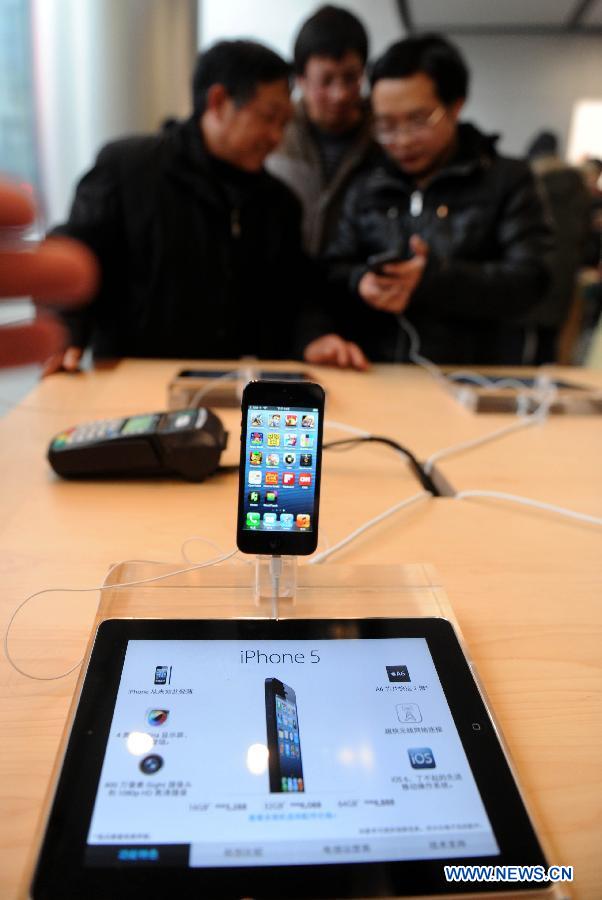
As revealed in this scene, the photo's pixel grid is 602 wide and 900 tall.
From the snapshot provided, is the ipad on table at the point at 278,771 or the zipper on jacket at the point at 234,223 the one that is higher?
the zipper on jacket at the point at 234,223

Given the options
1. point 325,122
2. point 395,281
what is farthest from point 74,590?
point 325,122

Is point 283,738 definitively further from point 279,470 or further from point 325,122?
point 325,122

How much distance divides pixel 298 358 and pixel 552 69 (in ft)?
15.6

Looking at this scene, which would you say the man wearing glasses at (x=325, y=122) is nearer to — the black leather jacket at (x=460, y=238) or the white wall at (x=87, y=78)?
the black leather jacket at (x=460, y=238)

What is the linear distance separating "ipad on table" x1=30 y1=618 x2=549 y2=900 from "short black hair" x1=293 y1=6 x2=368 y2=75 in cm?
162

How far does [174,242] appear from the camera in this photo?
56.4 inches

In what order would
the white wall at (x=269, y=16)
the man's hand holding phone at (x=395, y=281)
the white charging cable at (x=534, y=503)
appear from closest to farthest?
the white charging cable at (x=534, y=503), the man's hand holding phone at (x=395, y=281), the white wall at (x=269, y=16)

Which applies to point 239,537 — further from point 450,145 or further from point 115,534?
point 450,145

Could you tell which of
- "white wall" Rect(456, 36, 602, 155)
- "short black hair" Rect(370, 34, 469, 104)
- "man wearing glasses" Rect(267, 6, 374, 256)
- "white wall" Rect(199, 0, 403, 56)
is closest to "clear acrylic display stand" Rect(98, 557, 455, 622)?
Result: "short black hair" Rect(370, 34, 469, 104)

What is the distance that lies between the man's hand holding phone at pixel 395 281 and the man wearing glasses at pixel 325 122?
1.93ft

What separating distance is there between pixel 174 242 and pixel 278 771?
129 centimetres

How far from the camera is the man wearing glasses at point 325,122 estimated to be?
1.63 metres

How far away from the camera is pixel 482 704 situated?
40 cm

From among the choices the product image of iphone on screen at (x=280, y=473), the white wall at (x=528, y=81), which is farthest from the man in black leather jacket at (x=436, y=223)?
the white wall at (x=528, y=81)
